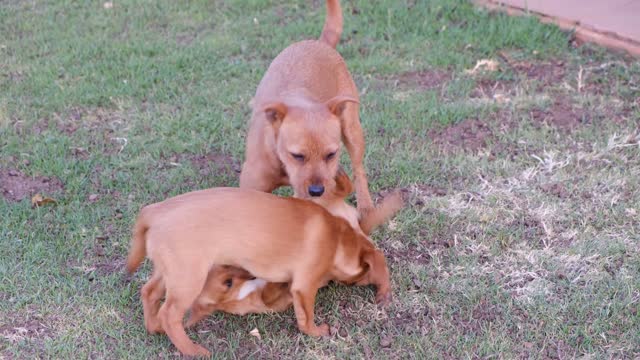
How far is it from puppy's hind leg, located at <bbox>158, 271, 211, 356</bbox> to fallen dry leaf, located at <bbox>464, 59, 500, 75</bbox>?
3.70 metres

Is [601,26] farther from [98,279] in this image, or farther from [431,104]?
[98,279]

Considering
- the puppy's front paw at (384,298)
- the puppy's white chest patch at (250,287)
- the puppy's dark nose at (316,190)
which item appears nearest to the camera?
the puppy's white chest patch at (250,287)

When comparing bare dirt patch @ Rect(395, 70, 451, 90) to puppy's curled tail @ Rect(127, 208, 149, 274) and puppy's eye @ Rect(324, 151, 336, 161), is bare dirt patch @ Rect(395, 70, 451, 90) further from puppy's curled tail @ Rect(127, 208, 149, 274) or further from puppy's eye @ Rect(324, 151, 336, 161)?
puppy's curled tail @ Rect(127, 208, 149, 274)

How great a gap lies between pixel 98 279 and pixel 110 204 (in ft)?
2.57

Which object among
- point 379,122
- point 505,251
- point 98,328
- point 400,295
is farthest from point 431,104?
point 98,328

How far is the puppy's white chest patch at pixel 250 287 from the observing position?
3871mm

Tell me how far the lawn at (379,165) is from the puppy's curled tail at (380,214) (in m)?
0.30

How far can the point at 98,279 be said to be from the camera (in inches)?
165

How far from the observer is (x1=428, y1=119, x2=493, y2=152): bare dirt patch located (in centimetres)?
548

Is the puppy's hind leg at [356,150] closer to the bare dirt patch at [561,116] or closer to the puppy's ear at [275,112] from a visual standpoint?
the puppy's ear at [275,112]

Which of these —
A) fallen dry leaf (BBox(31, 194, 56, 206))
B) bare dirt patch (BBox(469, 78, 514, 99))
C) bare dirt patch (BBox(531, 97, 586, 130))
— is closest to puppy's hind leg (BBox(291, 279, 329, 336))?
fallen dry leaf (BBox(31, 194, 56, 206))

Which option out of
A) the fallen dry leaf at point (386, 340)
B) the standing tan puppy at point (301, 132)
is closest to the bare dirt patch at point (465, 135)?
the standing tan puppy at point (301, 132)

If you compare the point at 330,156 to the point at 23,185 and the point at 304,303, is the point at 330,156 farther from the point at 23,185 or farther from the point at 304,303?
the point at 23,185

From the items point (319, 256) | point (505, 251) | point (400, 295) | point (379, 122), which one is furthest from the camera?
point (379, 122)
